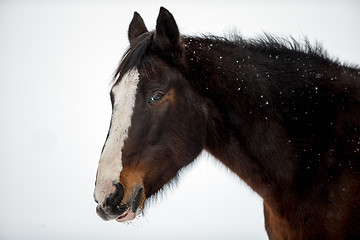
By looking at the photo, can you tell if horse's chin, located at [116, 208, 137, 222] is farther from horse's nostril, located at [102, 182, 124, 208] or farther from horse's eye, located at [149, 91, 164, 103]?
horse's eye, located at [149, 91, 164, 103]

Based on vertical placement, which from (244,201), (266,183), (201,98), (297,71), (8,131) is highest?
(297,71)

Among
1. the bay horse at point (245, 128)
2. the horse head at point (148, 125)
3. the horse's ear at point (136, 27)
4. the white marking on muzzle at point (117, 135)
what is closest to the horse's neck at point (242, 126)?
the bay horse at point (245, 128)

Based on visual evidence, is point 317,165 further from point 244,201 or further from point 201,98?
point 244,201

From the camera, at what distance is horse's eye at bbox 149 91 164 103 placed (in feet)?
9.71

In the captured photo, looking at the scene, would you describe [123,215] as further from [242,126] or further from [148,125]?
[242,126]

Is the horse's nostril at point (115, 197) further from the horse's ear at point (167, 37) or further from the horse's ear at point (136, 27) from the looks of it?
the horse's ear at point (136, 27)

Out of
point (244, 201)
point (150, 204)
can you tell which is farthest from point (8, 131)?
point (150, 204)

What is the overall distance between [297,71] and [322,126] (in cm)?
53

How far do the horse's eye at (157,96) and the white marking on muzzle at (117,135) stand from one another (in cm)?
15

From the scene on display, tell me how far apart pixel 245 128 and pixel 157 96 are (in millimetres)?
773

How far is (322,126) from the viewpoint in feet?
9.73

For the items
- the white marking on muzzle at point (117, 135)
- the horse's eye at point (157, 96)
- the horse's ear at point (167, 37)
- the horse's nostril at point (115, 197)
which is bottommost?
the horse's nostril at point (115, 197)

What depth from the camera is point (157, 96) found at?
2982 mm

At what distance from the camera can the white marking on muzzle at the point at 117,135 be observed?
2729 millimetres
